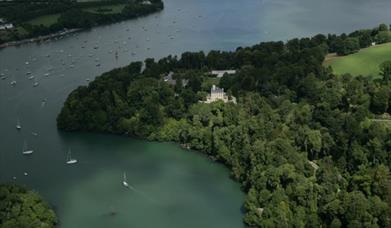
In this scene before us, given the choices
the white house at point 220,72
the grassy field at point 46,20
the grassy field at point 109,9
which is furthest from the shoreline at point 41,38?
the white house at point 220,72

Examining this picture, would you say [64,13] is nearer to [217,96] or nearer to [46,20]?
[46,20]

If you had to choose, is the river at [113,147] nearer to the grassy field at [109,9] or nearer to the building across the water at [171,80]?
the grassy field at [109,9]

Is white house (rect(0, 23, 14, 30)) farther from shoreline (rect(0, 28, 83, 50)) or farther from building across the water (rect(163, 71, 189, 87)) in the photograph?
building across the water (rect(163, 71, 189, 87))

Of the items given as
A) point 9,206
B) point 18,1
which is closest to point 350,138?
point 9,206

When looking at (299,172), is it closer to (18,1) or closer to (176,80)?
(176,80)

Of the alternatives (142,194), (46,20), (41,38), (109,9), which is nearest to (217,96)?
(142,194)

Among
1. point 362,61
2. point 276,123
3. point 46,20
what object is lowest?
point 276,123
